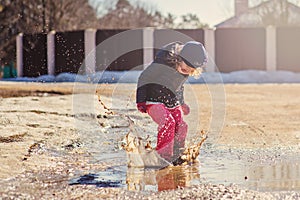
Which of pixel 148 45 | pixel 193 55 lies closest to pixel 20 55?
pixel 148 45

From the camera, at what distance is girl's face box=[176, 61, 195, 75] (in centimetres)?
649

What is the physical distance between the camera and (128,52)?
103 feet

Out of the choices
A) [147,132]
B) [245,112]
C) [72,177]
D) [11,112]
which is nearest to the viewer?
[72,177]

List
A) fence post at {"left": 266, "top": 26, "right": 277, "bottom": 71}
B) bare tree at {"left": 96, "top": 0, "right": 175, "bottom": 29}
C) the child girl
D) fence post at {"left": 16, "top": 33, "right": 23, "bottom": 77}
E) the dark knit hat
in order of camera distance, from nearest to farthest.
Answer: the dark knit hat, the child girl, fence post at {"left": 266, "top": 26, "right": 277, "bottom": 71}, fence post at {"left": 16, "top": 33, "right": 23, "bottom": 77}, bare tree at {"left": 96, "top": 0, "right": 175, "bottom": 29}

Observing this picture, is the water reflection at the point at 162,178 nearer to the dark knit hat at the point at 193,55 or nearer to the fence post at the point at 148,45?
the dark knit hat at the point at 193,55

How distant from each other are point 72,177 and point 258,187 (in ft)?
5.34

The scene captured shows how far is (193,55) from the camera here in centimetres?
632

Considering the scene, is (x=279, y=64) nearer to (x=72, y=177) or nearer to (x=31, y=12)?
(x=31, y=12)

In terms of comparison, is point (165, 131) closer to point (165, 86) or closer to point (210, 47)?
point (165, 86)

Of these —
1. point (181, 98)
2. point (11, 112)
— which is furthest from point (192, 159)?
point (11, 112)

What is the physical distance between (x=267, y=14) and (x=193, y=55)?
41.0 metres

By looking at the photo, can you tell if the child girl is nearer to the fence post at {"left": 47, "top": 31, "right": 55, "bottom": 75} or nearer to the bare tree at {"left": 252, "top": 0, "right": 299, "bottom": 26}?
the fence post at {"left": 47, "top": 31, "right": 55, "bottom": 75}

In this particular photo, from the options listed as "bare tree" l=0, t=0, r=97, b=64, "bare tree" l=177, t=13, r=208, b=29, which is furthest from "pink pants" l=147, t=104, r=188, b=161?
"bare tree" l=177, t=13, r=208, b=29

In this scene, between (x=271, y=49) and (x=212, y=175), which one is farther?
(x=271, y=49)
